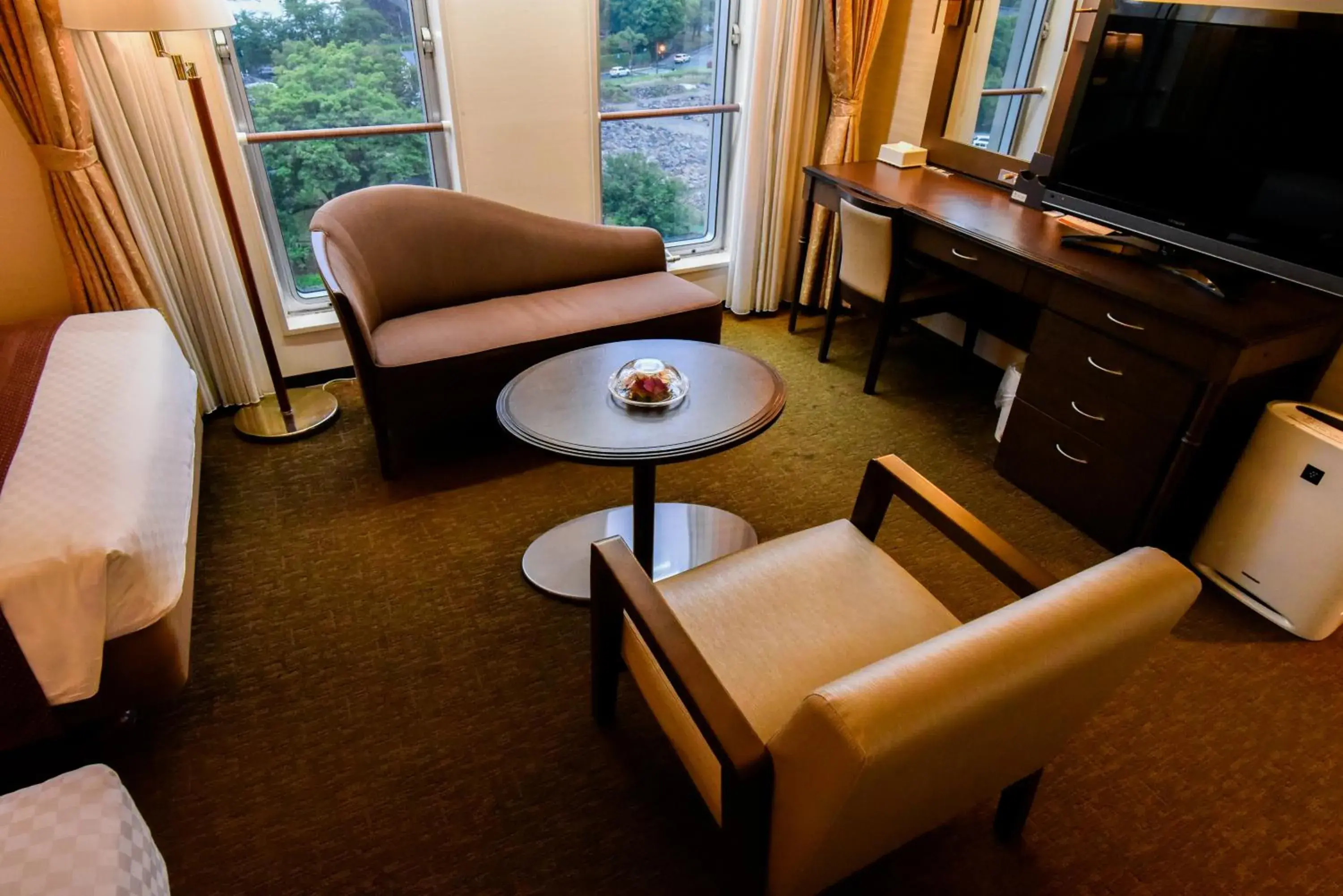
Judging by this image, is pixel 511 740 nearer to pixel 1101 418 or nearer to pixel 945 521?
pixel 945 521

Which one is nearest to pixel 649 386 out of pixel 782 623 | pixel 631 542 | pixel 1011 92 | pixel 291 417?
pixel 631 542

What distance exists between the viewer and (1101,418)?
7.30ft

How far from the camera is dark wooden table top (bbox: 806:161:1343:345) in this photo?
191cm

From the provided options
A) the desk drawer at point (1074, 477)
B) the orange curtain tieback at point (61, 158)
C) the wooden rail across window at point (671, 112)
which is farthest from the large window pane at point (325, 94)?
the desk drawer at point (1074, 477)

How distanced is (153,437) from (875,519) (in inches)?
65.5

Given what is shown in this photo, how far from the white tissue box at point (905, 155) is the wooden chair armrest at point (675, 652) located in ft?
8.02

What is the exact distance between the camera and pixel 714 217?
3.71 metres

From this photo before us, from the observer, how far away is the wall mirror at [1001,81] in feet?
8.76

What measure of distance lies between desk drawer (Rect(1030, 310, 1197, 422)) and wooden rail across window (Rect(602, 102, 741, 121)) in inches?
66.7

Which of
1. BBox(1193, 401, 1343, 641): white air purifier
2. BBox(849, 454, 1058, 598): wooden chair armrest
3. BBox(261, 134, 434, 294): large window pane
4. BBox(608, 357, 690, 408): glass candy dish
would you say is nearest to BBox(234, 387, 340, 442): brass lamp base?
BBox(261, 134, 434, 294): large window pane

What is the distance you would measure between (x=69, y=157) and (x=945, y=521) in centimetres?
251

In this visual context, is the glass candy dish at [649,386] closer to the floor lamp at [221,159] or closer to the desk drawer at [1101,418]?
the desk drawer at [1101,418]

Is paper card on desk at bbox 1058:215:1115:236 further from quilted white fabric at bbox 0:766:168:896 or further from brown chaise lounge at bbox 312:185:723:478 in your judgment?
quilted white fabric at bbox 0:766:168:896

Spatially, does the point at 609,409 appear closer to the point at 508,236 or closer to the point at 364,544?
the point at 364,544
